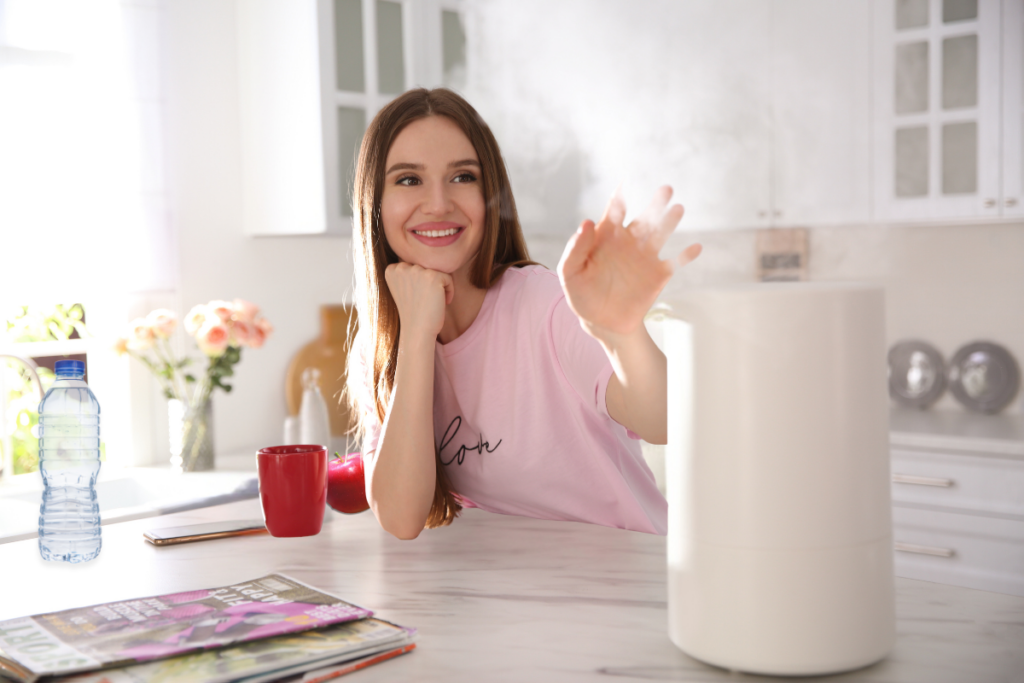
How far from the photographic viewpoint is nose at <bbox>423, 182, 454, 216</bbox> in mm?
1426

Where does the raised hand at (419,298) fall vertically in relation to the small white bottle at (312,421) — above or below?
above

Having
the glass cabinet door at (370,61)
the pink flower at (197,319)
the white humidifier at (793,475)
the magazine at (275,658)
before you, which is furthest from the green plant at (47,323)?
the white humidifier at (793,475)

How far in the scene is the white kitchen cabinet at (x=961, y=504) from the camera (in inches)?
90.6

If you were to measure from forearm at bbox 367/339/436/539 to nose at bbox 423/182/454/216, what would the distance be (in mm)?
245

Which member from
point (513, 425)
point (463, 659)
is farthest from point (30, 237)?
point (463, 659)

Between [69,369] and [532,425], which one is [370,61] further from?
[69,369]

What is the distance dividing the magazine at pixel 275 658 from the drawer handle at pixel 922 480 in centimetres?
207

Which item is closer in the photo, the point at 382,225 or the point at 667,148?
the point at 382,225

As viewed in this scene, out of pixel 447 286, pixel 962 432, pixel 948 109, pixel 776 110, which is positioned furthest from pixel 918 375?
pixel 447 286

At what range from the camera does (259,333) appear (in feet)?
7.59

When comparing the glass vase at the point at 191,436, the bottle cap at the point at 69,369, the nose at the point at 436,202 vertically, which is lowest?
the glass vase at the point at 191,436

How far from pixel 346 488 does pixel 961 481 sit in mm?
1823

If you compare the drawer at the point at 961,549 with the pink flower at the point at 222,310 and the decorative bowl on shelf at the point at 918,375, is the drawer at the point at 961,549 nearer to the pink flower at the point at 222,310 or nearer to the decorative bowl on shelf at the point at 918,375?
the decorative bowl on shelf at the point at 918,375

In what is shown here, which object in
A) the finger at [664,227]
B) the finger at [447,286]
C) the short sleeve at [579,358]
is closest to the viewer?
the finger at [664,227]
